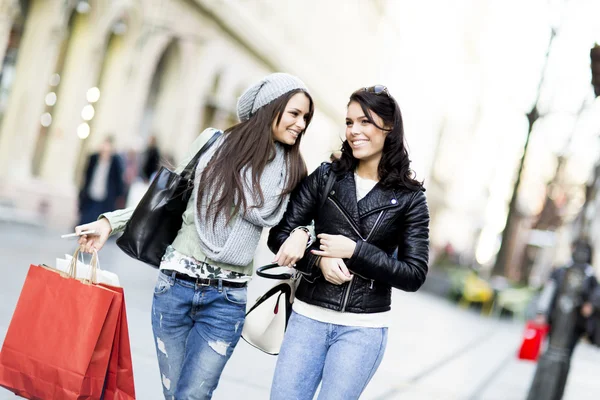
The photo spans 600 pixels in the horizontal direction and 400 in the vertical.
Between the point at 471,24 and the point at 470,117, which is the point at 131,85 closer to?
the point at 471,24

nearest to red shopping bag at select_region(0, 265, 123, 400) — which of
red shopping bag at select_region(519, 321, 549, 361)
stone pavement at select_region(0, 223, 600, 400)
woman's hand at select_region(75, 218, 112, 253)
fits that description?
woman's hand at select_region(75, 218, 112, 253)

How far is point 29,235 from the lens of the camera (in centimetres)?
1234

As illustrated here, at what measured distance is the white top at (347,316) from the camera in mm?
3266

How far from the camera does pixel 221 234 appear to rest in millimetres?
3477

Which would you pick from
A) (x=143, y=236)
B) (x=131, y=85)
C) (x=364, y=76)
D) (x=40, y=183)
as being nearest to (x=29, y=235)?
(x=40, y=183)

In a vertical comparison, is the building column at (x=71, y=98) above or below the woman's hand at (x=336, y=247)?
above

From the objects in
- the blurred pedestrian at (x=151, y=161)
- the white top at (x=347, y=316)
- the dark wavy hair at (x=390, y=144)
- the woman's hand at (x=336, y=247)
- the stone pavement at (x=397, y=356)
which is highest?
the blurred pedestrian at (x=151, y=161)

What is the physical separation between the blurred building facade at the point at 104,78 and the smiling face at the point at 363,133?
35.8 feet

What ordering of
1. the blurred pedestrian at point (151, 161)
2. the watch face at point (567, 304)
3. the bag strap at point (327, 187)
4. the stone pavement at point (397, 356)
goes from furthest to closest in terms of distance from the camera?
the blurred pedestrian at point (151, 161), the watch face at point (567, 304), the stone pavement at point (397, 356), the bag strap at point (327, 187)

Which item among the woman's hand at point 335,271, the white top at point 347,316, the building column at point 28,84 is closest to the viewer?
the woman's hand at point 335,271

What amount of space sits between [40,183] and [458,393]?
951cm

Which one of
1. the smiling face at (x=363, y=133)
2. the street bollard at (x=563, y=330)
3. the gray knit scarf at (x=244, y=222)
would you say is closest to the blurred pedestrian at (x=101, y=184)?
the street bollard at (x=563, y=330)

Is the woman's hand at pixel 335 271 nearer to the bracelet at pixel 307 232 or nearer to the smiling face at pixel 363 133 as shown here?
the bracelet at pixel 307 232

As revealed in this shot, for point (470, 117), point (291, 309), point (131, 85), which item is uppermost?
point (470, 117)
